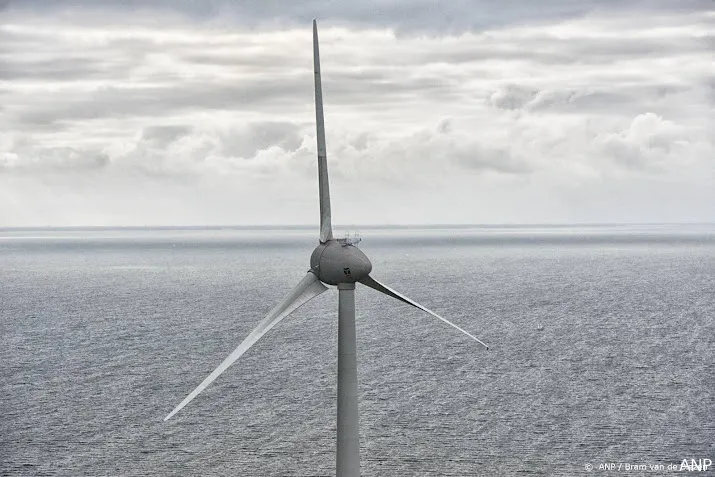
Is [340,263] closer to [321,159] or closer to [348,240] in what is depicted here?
[348,240]

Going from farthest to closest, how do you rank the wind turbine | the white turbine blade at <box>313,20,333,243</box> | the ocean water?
1. the ocean water
2. the white turbine blade at <box>313,20,333,243</box>
3. the wind turbine

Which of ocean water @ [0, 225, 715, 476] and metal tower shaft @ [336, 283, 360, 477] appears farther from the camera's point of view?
ocean water @ [0, 225, 715, 476]

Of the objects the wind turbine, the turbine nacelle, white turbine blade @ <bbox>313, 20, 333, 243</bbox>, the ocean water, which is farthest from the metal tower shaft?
the ocean water

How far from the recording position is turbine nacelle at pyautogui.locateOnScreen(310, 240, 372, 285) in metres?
48.3

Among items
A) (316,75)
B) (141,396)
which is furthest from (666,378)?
(316,75)

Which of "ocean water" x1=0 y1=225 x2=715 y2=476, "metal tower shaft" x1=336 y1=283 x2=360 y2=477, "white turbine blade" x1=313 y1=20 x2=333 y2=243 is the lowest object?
"ocean water" x1=0 y1=225 x2=715 y2=476

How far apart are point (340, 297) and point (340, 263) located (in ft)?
7.22

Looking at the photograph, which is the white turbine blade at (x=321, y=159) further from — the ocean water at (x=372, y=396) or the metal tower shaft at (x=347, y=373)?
the ocean water at (x=372, y=396)

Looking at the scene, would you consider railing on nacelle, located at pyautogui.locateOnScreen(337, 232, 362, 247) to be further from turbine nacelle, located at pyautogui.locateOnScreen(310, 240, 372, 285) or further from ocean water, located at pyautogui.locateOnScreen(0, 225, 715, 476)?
ocean water, located at pyautogui.locateOnScreen(0, 225, 715, 476)

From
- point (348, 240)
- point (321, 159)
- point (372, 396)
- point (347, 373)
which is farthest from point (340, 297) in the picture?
point (372, 396)

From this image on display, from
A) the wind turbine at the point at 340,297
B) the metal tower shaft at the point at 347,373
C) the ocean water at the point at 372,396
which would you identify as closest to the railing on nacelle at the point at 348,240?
the wind turbine at the point at 340,297

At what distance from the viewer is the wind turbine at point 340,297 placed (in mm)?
48562

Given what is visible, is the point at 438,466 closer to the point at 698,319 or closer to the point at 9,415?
the point at 9,415

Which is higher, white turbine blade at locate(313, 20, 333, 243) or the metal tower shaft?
white turbine blade at locate(313, 20, 333, 243)
